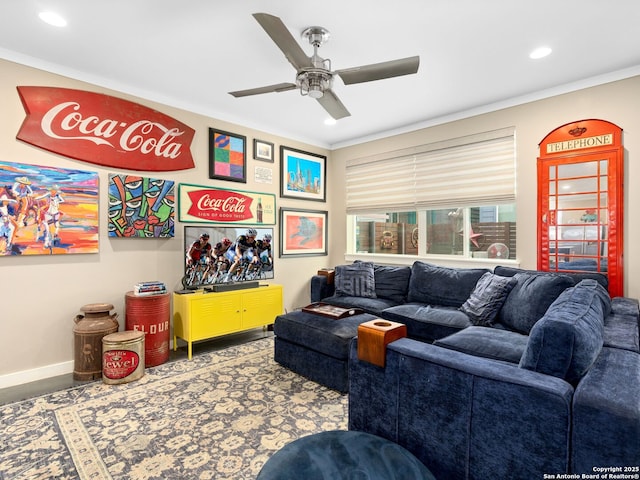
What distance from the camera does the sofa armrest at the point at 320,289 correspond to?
13.7 ft

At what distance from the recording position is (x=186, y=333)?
131 inches

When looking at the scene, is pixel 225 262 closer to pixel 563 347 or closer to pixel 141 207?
pixel 141 207

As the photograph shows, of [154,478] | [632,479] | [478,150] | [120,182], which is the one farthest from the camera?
[478,150]

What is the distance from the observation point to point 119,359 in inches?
108

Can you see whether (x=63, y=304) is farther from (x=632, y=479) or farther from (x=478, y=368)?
(x=632, y=479)

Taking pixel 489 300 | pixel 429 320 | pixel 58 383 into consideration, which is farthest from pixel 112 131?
pixel 489 300

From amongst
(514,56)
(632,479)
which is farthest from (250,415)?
(514,56)

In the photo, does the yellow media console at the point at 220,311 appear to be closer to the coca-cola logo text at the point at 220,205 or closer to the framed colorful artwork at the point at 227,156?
the coca-cola logo text at the point at 220,205

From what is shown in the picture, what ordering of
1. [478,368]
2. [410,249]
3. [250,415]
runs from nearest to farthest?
[478,368] < [250,415] < [410,249]

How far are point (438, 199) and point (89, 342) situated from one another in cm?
391

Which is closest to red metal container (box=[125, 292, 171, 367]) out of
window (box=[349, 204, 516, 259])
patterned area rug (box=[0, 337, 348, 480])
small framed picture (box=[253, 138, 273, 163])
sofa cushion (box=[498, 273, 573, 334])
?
patterned area rug (box=[0, 337, 348, 480])

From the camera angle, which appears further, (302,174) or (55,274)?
(302,174)

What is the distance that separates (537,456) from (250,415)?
1736 millimetres

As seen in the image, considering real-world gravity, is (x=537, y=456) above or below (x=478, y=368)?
below
